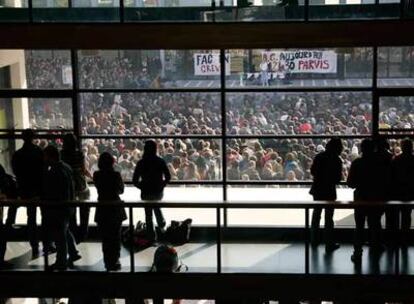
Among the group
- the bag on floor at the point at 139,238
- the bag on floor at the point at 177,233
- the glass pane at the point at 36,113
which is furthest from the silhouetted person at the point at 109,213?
the glass pane at the point at 36,113

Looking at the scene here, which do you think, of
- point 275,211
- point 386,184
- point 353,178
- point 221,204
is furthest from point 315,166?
point 275,211

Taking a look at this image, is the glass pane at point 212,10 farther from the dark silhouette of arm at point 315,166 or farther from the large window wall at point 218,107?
the dark silhouette of arm at point 315,166

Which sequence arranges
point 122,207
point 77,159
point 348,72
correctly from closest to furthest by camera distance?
point 122,207 < point 77,159 < point 348,72

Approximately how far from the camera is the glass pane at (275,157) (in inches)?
445

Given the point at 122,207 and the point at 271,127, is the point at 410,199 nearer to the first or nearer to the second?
the point at 271,127

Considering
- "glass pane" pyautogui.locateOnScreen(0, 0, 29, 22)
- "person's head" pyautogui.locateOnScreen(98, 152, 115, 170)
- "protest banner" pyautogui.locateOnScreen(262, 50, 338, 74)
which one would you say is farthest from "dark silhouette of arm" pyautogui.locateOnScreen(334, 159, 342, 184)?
"glass pane" pyautogui.locateOnScreen(0, 0, 29, 22)

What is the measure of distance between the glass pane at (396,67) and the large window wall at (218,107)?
0.6 inches

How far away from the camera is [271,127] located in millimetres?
11336

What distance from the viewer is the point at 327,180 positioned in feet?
31.1

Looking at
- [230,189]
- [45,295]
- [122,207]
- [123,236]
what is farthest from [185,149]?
[45,295]

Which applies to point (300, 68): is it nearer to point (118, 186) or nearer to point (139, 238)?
point (139, 238)

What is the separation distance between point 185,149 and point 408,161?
11.2 feet

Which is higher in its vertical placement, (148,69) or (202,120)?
(148,69)

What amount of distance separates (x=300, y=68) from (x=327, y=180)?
2.28 m
